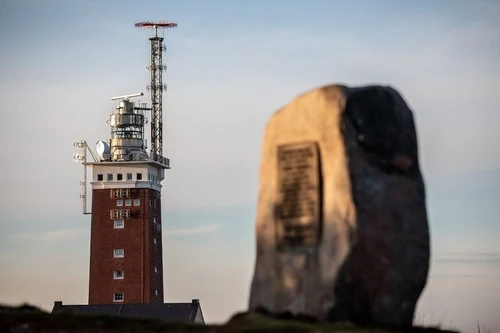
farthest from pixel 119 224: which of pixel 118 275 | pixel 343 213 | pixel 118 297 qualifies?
pixel 343 213

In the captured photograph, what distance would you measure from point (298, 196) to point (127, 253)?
71.1 meters

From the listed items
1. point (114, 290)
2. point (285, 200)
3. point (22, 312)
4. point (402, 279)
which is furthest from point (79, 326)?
point (114, 290)

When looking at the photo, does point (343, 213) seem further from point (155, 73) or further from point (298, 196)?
point (155, 73)

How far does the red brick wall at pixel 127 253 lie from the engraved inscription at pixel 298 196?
226 ft

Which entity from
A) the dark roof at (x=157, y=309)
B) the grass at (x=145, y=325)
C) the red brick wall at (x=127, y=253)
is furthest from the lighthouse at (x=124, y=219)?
the grass at (x=145, y=325)

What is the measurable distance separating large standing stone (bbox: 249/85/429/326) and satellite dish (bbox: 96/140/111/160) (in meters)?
71.3

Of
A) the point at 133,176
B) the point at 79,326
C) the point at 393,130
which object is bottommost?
the point at 79,326

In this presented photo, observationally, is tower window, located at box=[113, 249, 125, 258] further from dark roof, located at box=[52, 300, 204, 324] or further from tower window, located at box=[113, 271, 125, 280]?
dark roof, located at box=[52, 300, 204, 324]

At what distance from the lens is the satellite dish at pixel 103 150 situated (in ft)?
319

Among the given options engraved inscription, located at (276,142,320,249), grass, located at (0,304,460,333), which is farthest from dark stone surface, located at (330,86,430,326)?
engraved inscription, located at (276,142,320,249)

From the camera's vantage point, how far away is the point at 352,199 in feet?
82.7

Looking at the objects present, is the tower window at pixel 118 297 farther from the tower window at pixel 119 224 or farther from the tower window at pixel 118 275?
the tower window at pixel 119 224

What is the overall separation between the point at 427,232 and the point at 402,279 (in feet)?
4.30

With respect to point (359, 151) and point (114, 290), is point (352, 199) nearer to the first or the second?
point (359, 151)
